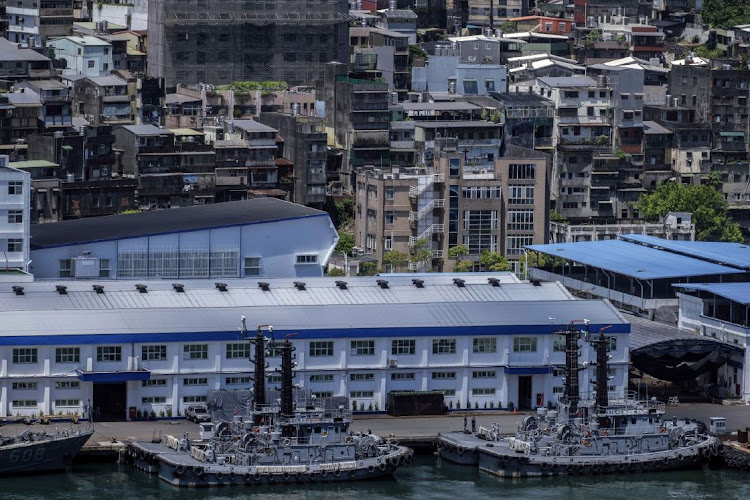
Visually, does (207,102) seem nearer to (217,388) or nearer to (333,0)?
(333,0)

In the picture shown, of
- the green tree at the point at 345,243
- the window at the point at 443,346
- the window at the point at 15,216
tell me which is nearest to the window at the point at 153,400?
the window at the point at 443,346

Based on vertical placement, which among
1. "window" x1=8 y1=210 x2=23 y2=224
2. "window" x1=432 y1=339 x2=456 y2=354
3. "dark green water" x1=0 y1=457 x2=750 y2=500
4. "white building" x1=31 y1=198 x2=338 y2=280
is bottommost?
"dark green water" x1=0 y1=457 x2=750 y2=500

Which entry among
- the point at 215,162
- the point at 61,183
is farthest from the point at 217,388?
the point at 215,162

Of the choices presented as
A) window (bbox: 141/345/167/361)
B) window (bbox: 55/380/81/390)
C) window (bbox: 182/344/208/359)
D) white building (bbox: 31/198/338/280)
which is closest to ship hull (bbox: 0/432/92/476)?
window (bbox: 55/380/81/390)

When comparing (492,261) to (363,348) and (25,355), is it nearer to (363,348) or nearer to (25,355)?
(363,348)

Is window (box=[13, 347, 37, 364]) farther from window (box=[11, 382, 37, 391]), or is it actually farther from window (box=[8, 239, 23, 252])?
window (box=[8, 239, 23, 252])

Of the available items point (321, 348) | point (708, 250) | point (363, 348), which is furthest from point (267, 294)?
point (708, 250)

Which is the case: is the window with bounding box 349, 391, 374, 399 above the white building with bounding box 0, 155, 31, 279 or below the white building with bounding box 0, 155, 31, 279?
below
